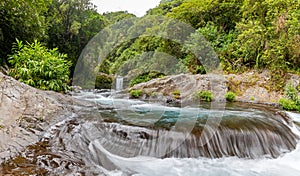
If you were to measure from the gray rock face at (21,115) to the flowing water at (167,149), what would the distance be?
0.19 metres

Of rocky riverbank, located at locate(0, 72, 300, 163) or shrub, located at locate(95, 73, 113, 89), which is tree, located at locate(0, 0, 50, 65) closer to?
rocky riverbank, located at locate(0, 72, 300, 163)

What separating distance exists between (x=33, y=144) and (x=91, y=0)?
17839mm

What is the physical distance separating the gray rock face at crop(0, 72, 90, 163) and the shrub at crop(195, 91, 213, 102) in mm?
6256

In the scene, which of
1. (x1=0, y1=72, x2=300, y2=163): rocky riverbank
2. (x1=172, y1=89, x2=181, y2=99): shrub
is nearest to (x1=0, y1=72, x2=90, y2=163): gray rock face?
(x1=0, y1=72, x2=300, y2=163): rocky riverbank

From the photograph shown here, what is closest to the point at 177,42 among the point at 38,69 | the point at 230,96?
the point at 230,96

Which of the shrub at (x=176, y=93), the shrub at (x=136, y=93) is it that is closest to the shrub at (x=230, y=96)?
the shrub at (x=176, y=93)

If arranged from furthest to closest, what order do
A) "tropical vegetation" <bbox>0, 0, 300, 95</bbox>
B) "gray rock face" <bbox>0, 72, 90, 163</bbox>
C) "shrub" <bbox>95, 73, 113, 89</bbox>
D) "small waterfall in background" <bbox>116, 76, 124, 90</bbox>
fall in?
1. "shrub" <bbox>95, 73, 113, 89</bbox>
2. "small waterfall in background" <bbox>116, 76, 124, 90</bbox>
3. "tropical vegetation" <bbox>0, 0, 300, 95</bbox>
4. "gray rock face" <bbox>0, 72, 90, 163</bbox>

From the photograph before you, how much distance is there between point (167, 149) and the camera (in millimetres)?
3668

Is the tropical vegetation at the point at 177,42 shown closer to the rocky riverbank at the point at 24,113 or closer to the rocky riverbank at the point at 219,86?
the rocky riverbank at the point at 219,86

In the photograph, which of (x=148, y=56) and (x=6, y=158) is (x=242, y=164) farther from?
(x=148, y=56)

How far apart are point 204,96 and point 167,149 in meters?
6.16

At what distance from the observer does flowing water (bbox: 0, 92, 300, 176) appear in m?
3.07

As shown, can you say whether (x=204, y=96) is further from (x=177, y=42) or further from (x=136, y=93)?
(x=177, y=42)

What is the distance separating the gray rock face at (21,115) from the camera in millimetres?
3020
